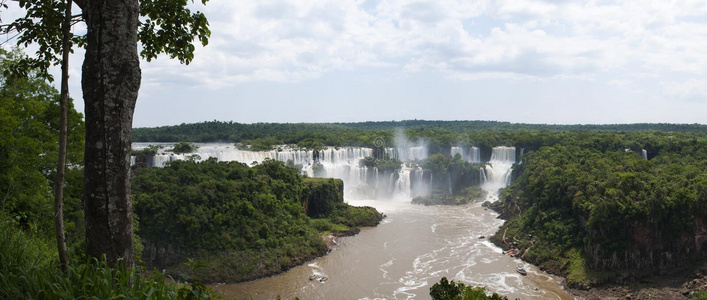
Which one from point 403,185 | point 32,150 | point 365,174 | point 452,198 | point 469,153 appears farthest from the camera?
point 469,153

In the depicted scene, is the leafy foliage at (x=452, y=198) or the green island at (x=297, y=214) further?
the leafy foliage at (x=452, y=198)

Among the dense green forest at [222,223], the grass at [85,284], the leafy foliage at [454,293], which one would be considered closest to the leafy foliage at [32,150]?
the grass at [85,284]

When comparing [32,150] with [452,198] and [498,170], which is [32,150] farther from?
[498,170]

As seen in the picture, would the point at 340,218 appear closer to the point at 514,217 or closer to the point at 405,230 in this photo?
the point at 405,230

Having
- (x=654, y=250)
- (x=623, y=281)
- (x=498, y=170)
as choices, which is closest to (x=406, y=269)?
(x=623, y=281)

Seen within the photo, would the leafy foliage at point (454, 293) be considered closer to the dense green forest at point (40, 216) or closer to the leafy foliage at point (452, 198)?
the dense green forest at point (40, 216)
